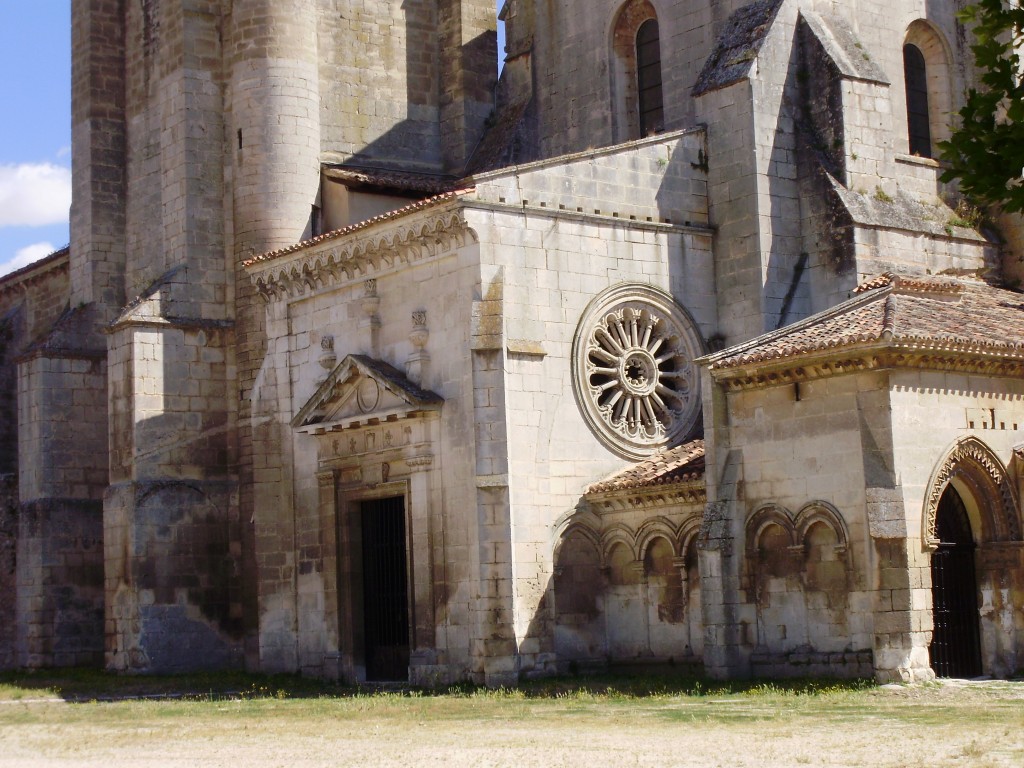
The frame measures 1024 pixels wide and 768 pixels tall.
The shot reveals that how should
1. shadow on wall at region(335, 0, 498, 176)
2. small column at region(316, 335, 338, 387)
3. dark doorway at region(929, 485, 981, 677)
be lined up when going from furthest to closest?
shadow on wall at region(335, 0, 498, 176), small column at region(316, 335, 338, 387), dark doorway at region(929, 485, 981, 677)

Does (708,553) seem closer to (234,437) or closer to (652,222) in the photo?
(652,222)

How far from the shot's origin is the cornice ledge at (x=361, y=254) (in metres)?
23.1

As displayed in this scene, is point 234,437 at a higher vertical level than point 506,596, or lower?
higher

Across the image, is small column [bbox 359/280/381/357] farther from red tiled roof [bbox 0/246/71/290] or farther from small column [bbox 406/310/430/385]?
red tiled roof [bbox 0/246/71/290]

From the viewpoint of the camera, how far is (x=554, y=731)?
16234 millimetres

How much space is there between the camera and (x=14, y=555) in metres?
32.0

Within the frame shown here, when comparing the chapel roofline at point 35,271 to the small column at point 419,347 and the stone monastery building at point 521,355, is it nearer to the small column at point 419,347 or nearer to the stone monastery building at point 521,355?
the stone monastery building at point 521,355

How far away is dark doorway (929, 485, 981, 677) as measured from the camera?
2008cm

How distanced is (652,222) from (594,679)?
6.95 m

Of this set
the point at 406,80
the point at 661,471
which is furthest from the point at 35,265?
the point at 661,471

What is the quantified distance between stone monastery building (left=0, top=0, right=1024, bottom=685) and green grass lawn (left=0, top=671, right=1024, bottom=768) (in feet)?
3.84

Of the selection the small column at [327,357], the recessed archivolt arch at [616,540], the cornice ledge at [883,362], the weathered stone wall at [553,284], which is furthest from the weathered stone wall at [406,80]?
the cornice ledge at [883,362]

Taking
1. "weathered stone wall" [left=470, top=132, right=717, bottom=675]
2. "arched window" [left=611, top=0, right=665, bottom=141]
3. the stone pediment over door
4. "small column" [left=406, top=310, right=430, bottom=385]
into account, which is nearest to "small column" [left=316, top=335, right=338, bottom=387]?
the stone pediment over door

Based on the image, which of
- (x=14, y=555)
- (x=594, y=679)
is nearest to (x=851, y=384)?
(x=594, y=679)
